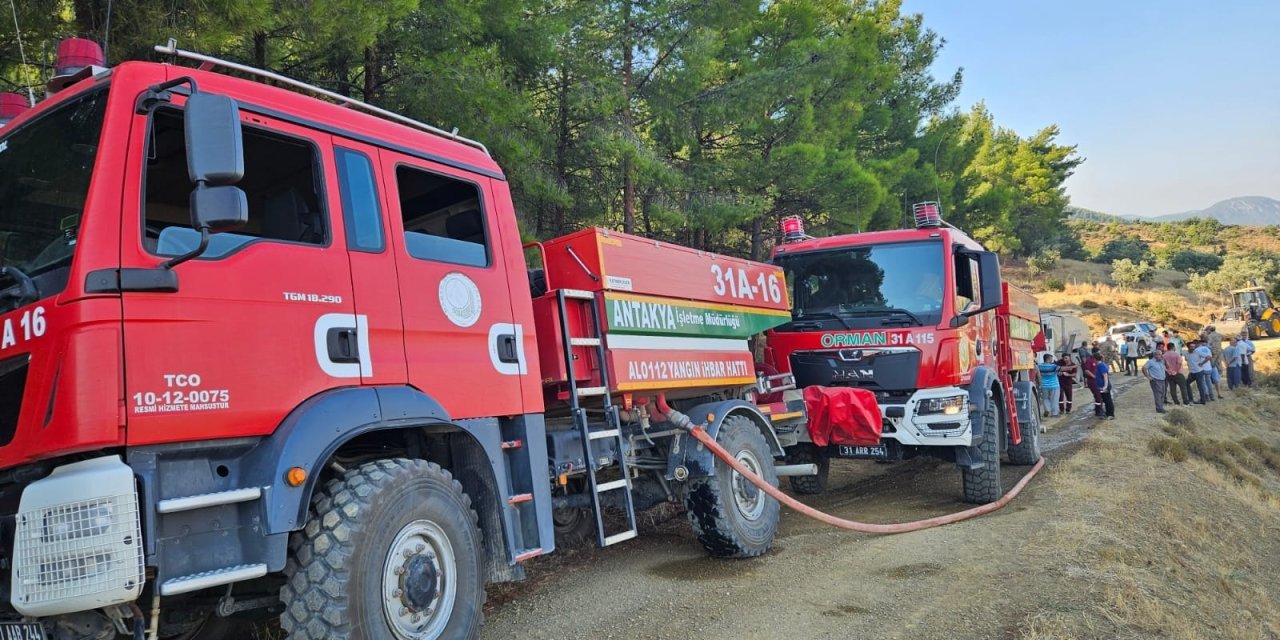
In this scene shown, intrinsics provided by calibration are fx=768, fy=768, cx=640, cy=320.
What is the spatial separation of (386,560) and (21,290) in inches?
68.1

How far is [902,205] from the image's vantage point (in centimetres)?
1845

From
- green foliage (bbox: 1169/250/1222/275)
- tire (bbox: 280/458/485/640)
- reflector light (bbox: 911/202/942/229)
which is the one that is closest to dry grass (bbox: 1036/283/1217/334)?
green foliage (bbox: 1169/250/1222/275)

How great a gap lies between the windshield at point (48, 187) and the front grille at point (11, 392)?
28cm

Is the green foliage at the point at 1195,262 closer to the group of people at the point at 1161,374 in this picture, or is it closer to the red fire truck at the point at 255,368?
the group of people at the point at 1161,374

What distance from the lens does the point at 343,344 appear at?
3.45 meters

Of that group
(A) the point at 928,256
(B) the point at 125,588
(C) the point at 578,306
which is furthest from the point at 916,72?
(B) the point at 125,588

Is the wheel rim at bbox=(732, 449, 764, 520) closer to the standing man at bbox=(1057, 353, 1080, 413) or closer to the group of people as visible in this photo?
the group of people

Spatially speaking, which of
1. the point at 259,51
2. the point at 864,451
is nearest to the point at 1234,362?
the point at 864,451

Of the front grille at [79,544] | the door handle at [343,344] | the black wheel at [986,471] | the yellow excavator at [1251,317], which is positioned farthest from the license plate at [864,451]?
the yellow excavator at [1251,317]

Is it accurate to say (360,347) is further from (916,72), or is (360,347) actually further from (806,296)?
(916,72)

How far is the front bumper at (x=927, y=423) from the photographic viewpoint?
24.1 ft

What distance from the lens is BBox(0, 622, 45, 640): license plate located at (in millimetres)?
2736

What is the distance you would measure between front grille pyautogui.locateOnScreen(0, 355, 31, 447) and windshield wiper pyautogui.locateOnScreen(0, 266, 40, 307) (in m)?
0.21

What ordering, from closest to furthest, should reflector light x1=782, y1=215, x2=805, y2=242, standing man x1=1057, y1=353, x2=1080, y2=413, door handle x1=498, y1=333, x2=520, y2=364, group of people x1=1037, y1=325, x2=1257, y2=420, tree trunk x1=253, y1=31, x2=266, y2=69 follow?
1. door handle x1=498, y1=333, x2=520, y2=364
2. tree trunk x1=253, y1=31, x2=266, y2=69
3. reflector light x1=782, y1=215, x2=805, y2=242
4. group of people x1=1037, y1=325, x2=1257, y2=420
5. standing man x1=1057, y1=353, x2=1080, y2=413
